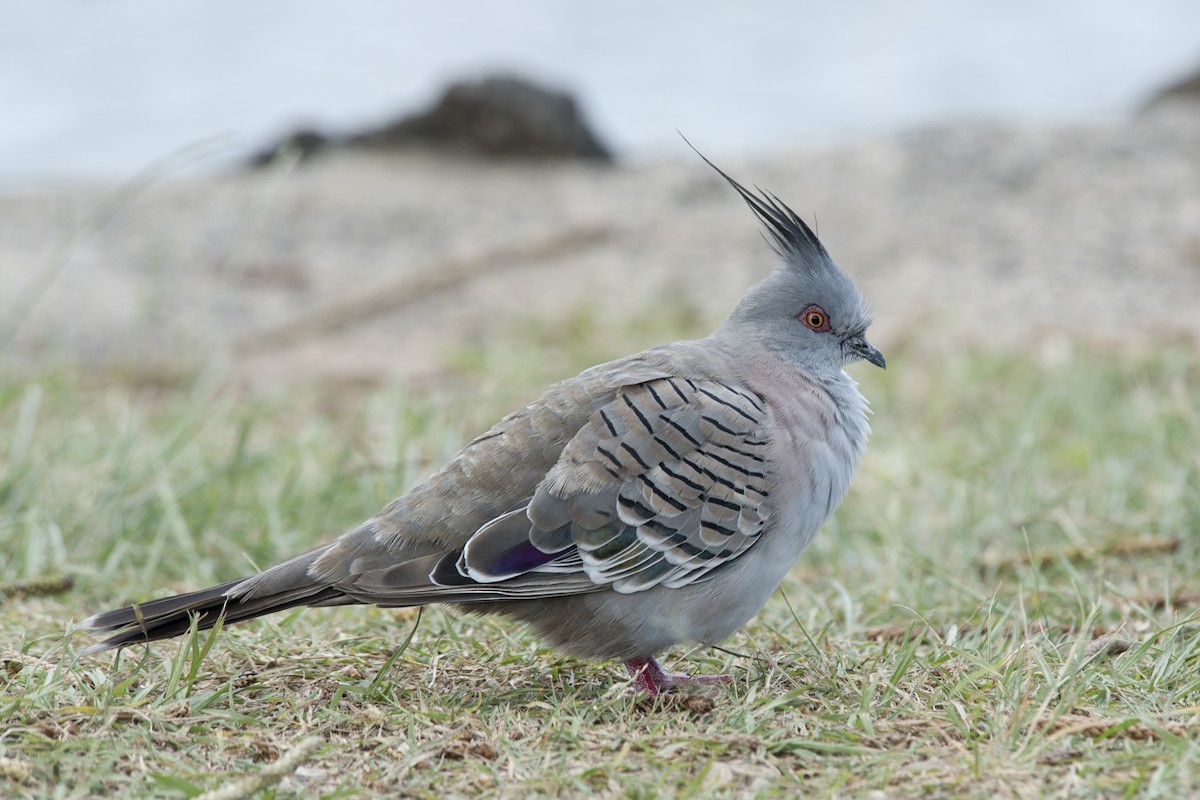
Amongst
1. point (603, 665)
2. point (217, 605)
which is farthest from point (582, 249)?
point (217, 605)

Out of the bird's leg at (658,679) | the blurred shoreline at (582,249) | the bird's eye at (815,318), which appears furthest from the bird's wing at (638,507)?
Result: the blurred shoreline at (582,249)

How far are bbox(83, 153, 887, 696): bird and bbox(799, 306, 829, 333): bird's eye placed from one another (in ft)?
1.71

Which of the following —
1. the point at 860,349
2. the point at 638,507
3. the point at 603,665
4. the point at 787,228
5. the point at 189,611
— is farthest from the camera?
the point at 860,349

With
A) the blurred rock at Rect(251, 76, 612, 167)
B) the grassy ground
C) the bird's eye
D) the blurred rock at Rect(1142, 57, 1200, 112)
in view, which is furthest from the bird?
the blurred rock at Rect(1142, 57, 1200, 112)

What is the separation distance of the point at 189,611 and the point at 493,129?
7.58 m

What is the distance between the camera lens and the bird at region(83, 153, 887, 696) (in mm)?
3057

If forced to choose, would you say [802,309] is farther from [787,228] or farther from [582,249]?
[582,249]

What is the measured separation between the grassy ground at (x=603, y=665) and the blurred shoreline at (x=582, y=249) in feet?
4.52

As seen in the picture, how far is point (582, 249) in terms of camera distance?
357 inches

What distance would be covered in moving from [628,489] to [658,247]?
238 inches

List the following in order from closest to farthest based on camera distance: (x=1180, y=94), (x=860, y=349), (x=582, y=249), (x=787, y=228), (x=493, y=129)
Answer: (x=787, y=228) → (x=860, y=349) → (x=582, y=249) → (x=493, y=129) → (x=1180, y=94)

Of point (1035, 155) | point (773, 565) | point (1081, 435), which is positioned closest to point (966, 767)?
point (773, 565)

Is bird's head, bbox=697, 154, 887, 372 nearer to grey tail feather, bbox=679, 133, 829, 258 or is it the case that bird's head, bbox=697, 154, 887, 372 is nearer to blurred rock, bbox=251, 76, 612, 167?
grey tail feather, bbox=679, 133, 829, 258

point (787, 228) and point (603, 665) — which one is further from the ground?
point (787, 228)
